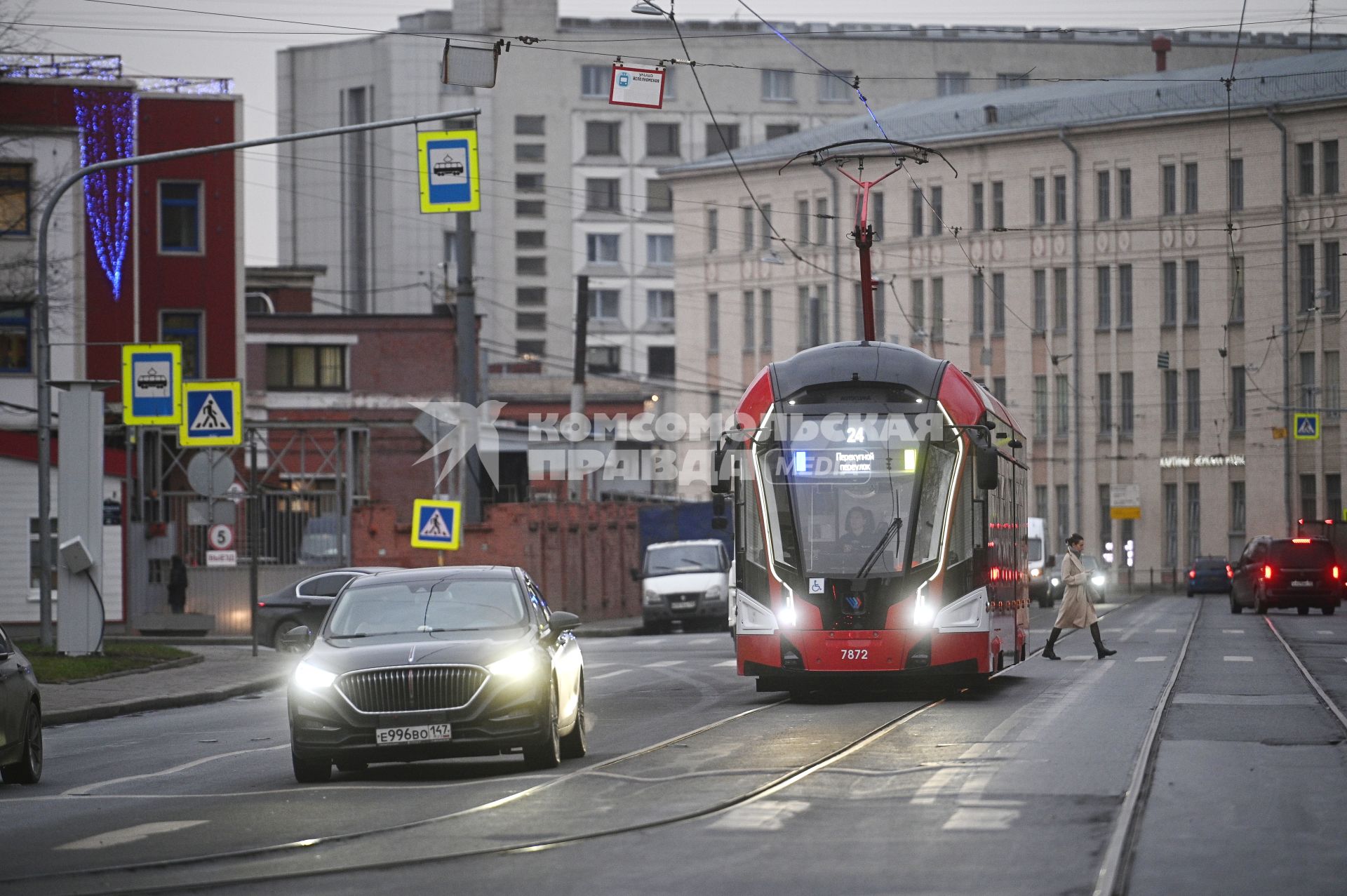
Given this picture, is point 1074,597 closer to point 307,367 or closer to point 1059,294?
point 307,367

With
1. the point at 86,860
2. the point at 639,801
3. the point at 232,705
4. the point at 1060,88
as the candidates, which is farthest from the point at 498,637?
the point at 1060,88

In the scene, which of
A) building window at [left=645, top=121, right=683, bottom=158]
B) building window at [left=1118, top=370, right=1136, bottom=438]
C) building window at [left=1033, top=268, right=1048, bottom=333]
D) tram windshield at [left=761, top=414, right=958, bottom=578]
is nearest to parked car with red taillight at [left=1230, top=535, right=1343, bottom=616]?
building window at [left=1118, top=370, right=1136, bottom=438]

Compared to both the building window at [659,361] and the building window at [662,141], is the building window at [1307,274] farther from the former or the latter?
the building window at [659,361]

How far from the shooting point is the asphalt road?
9.37m

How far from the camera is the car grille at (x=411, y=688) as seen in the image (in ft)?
45.7

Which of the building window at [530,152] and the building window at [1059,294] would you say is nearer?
the building window at [1059,294]

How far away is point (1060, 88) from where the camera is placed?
261 feet

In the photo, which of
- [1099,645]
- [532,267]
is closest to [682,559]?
[1099,645]

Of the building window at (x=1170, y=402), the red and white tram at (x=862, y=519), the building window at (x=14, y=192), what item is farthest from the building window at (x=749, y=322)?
the red and white tram at (x=862, y=519)

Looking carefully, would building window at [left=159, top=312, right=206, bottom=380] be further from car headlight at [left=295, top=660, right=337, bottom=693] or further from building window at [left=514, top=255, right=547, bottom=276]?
building window at [left=514, top=255, right=547, bottom=276]

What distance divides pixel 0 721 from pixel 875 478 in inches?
346

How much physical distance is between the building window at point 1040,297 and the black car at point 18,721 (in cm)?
6325

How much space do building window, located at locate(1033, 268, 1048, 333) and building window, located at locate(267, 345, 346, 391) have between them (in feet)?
82.3

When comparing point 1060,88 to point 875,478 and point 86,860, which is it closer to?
point 875,478
